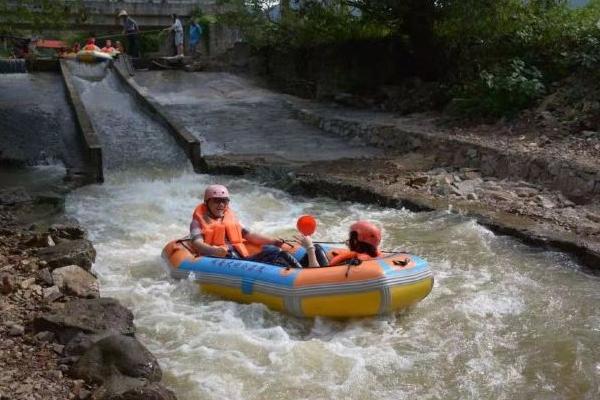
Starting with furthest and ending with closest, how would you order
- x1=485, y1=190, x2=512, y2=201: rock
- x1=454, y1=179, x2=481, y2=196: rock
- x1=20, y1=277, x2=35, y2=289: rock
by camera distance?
1. x1=454, y1=179, x2=481, y2=196: rock
2. x1=485, y1=190, x2=512, y2=201: rock
3. x1=20, y1=277, x2=35, y2=289: rock

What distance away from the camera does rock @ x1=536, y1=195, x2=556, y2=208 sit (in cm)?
831

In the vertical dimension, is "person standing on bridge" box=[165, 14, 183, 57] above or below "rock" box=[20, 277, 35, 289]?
above

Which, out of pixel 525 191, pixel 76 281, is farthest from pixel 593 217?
pixel 76 281

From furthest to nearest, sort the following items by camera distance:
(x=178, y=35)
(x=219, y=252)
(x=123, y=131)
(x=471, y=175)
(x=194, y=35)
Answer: (x=194, y=35), (x=178, y=35), (x=123, y=131), (x=471, y=175), (x=219, y=252)

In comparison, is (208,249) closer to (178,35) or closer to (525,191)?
(525,191)

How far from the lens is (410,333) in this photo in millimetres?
5375

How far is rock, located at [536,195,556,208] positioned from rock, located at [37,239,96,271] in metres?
5.45

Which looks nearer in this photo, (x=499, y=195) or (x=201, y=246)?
(x=201, y=246)

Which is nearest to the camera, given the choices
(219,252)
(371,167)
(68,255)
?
(68,255)

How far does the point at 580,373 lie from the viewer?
4707 mm

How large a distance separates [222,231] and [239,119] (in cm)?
808

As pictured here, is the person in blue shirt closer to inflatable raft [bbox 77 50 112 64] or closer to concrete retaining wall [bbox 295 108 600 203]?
inflatable raft [bbox 77 50 112 64]

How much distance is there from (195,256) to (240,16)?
12.6 metres

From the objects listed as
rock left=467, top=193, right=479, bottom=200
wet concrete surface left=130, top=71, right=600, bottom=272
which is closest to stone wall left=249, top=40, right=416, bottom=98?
wet concrete surface left=130, top=71, right=600, bottom=272
